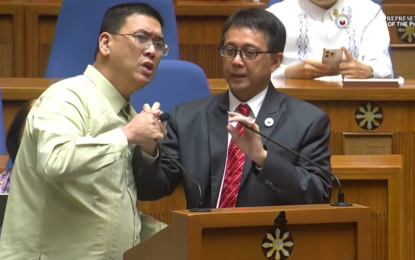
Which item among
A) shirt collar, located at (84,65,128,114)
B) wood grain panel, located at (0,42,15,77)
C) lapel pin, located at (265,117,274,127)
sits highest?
wood grain panel, located at (0,42,15,77)

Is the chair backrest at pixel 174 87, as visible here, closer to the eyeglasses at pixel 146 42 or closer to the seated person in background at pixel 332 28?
the eyeglasses at pixel 146 42

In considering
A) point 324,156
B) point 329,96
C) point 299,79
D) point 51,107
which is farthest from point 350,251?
point 299,79

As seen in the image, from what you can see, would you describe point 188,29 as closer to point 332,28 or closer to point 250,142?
point 332,28

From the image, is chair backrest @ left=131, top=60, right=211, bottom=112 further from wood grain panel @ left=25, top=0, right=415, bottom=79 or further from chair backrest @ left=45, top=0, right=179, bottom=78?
wood grain panel @ left=25, top=0, right=415, bottom=79

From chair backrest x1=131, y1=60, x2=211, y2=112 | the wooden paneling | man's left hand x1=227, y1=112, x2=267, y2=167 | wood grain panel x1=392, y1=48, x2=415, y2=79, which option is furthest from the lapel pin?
wood grain panel x1=392, y1=48, x2=415, y2=79

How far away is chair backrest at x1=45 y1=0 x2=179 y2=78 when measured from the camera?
2350 mm

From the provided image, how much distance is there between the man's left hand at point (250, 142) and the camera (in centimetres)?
135

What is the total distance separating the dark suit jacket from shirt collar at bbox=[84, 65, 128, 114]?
88 mm

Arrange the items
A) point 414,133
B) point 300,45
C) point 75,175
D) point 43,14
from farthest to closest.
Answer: point 43,14
point 300,45
point 414,133
point 75,175

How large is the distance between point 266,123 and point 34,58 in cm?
152

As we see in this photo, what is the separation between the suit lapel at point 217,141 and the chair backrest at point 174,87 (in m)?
0.30

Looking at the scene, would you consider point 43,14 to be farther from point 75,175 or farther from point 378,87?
point 75,175

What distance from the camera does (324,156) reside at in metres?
1.54

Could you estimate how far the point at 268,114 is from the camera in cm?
158
